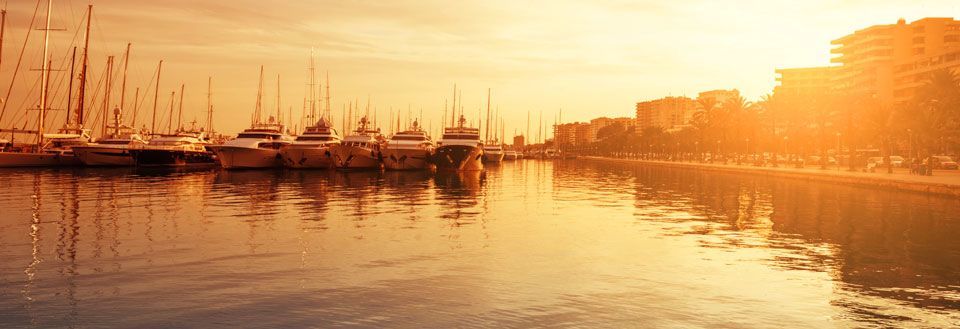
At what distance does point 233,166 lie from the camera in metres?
65.8

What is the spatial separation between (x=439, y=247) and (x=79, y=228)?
989 cm

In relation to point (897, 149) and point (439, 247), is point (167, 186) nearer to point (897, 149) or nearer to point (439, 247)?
point (439, 247)

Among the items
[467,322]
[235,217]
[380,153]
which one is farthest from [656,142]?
[467,322]

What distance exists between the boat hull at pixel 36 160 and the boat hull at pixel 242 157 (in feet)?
49.3

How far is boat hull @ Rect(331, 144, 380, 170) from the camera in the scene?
68.4 meters

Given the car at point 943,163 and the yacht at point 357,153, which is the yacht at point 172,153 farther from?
the car at point 943,163

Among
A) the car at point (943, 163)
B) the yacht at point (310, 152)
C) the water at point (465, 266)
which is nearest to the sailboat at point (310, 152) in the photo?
the yacht at point (310, 152)

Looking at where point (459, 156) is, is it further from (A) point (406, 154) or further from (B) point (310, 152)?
(B) point (310, 152)

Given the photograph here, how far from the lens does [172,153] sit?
70.1m

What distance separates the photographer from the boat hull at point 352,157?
68375mm

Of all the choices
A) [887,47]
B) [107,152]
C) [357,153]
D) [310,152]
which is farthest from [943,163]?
[887,47]

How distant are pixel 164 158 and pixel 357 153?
1766cm

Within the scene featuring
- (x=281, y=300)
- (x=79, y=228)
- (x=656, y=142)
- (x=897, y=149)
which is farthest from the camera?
(x=656, y=142)

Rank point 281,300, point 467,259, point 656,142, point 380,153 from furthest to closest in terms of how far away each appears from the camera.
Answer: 1. point 656,142
2. point 380,153
3. point 467,259
4. point 281,300
